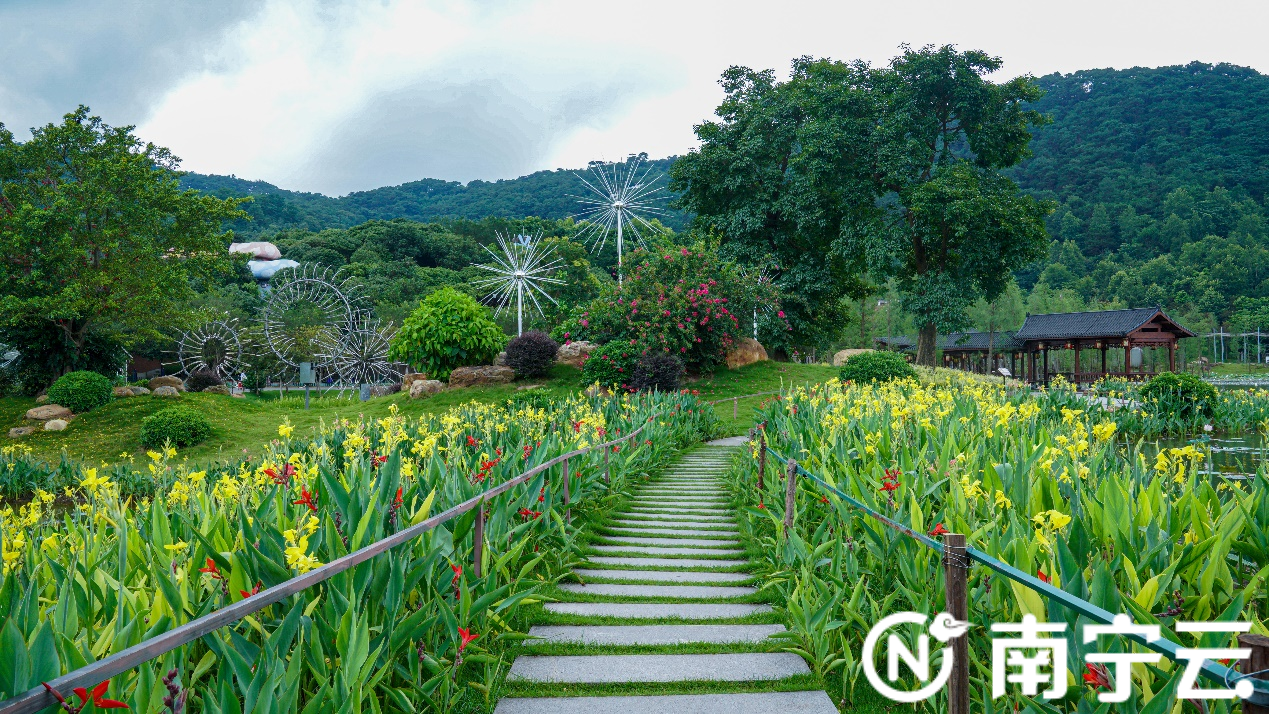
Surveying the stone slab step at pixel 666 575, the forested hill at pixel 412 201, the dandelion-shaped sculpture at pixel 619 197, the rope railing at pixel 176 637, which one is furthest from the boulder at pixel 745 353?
the forested hill at pixel 412 201

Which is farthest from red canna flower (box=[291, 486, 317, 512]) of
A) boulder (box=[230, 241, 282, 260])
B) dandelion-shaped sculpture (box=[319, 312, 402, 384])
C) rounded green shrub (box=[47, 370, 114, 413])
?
boulder (box=[230, 241, 282, 260])

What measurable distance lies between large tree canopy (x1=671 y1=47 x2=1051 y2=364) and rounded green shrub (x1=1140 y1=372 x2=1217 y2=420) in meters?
8.17

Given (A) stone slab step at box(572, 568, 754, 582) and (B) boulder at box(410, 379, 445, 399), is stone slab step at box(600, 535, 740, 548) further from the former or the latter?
(B) boulder at box(410, 379, 445, 399)

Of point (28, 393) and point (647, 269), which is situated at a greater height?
point (647, 269)

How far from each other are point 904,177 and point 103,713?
2292 cm

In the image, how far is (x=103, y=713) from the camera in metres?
1.83

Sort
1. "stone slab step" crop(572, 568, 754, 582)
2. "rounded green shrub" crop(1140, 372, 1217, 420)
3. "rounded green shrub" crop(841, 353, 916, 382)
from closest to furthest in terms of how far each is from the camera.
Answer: "stone slab step" crop(572, 568, 754, 582)
"rounded green shrub" crop(1140, 372, 1217, 420)
"rounded green shrub" crop(841, 353, 916, 382)

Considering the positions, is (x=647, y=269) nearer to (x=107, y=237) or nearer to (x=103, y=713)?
(x=107, y=237)

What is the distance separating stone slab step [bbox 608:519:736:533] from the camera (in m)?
6.66

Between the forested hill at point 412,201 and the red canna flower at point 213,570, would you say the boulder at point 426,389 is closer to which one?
the red canna flower at point 213,570

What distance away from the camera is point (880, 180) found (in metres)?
22.7

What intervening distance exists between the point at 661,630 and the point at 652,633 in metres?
0.06

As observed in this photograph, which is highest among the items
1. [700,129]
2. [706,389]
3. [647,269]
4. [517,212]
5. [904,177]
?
[517,212]

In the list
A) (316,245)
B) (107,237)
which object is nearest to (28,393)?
(107,237)
